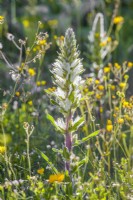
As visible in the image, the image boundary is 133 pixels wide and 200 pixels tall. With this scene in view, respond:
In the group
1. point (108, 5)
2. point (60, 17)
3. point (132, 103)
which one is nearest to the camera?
point (132, 103)

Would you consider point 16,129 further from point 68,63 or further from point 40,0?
point 40,0

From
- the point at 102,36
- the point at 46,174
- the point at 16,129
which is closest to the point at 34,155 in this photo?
the point at 46,174

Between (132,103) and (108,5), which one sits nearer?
(132,103)

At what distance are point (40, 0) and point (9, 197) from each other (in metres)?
8.40

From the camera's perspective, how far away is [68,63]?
3.40 meters

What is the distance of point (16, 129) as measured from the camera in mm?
5023

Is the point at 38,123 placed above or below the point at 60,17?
below

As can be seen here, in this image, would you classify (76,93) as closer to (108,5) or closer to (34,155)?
(34,155)

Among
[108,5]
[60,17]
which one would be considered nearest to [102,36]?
[60,17]

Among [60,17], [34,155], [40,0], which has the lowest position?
[34,155]

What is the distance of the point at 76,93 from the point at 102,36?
9.81 feet

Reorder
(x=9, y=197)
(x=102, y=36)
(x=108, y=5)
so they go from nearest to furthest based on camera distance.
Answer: (x=9, y=197) < (x=102, y=36) < (x=108, y=5)

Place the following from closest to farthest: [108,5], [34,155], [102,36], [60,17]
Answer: [34,155]
[102,36]
[60,17]
[108,5]

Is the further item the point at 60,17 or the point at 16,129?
the point at 60,17
